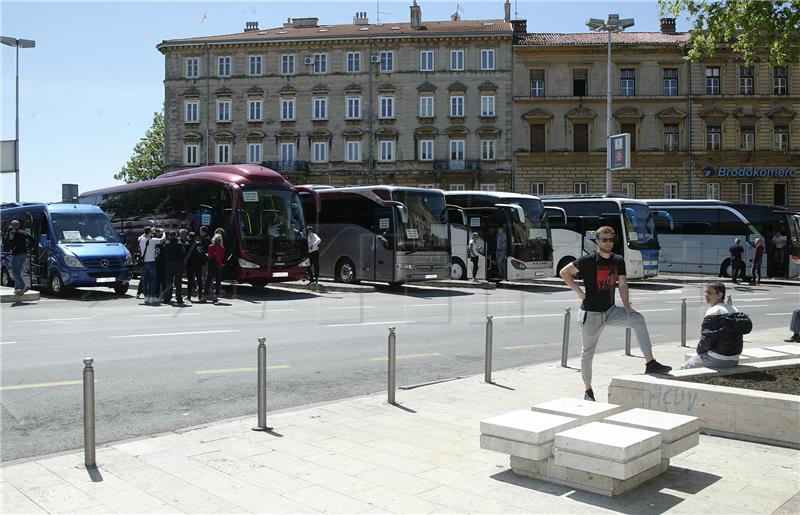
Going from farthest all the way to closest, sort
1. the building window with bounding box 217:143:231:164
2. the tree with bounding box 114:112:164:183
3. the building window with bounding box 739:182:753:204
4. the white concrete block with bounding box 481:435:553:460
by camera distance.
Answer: the tree with bounding box 114:112:164:183
the building window with bounding box 217:143:231:164
the building window with bounding box 739:182:753:204
the white concrete block with bounding box 481:435:553:460

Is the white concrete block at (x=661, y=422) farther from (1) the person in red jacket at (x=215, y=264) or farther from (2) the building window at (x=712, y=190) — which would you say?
(2) the building window at (x=712, y=190)

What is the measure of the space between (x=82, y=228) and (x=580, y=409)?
19611 mm

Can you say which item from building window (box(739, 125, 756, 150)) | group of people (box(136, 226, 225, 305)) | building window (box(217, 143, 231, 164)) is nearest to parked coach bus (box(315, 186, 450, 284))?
group of people (box(136, 226, 225, 305))

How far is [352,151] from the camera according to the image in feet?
200

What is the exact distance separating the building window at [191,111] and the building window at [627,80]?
3217 centimetres

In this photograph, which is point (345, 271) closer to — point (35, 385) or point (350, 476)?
point (35, 385)

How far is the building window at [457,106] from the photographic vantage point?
198 ft

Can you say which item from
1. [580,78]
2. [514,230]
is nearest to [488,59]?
[580,78]

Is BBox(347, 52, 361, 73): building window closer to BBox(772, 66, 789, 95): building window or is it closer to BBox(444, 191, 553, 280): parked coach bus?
BBox(772, 66, 789, 95): building window

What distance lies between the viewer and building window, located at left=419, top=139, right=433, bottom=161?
60.2 metres

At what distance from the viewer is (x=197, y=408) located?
8.22 metres

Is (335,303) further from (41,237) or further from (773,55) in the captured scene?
(773,55)

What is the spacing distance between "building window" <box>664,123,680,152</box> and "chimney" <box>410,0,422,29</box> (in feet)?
67.4

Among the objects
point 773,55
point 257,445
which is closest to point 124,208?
point 773,55
